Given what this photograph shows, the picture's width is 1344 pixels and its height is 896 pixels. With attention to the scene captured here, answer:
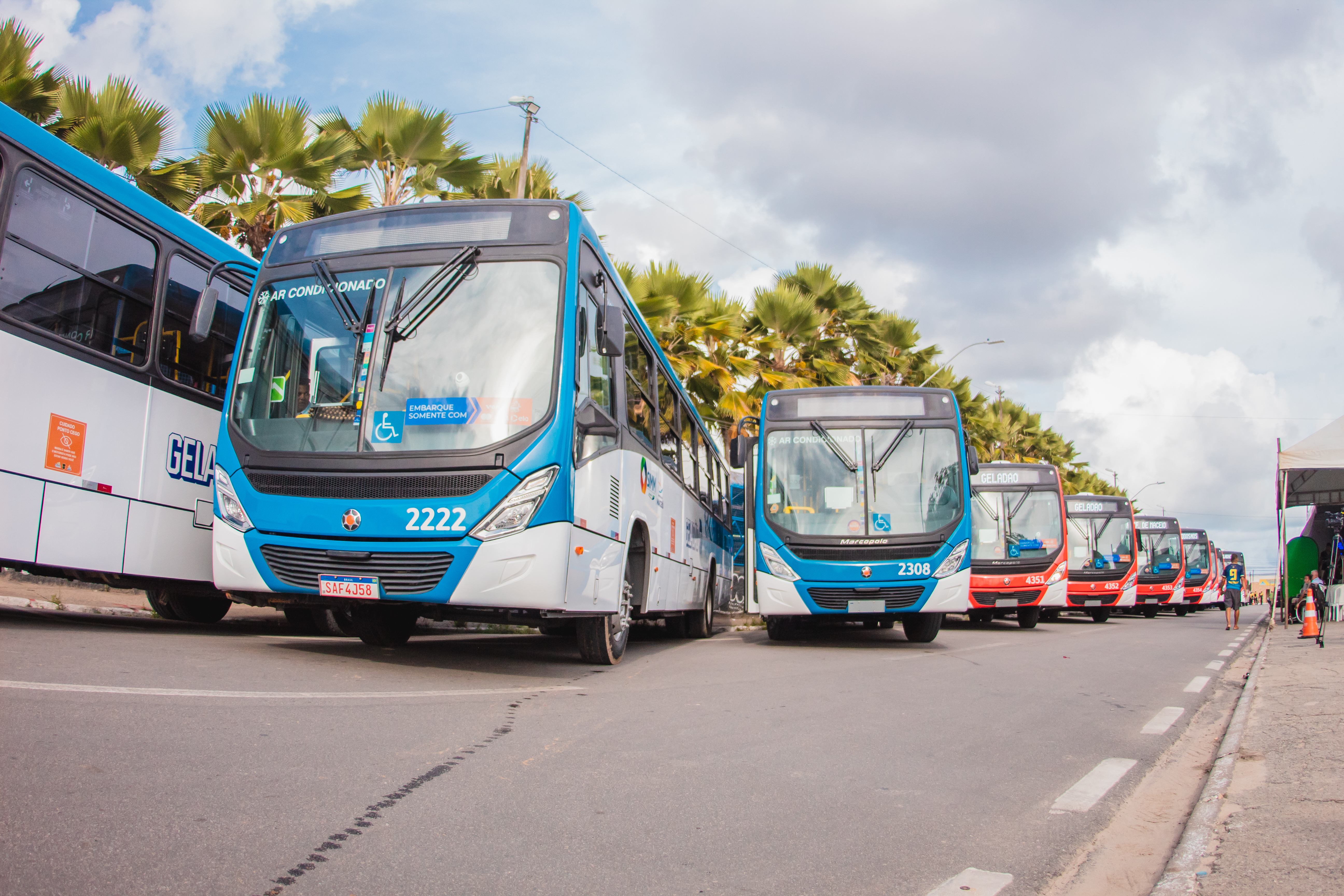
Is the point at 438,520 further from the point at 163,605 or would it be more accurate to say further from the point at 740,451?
the point at 740,451

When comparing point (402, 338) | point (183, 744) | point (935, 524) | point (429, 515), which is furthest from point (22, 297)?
point (935, 524)

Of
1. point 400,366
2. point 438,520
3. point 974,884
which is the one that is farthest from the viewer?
point 400,366

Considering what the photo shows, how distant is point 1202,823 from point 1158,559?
3035 cm

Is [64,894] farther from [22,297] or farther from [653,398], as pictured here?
[653,398]

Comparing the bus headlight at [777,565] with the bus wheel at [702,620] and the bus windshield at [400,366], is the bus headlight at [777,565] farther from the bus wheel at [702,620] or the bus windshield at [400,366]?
the bus windshield at [400,366]

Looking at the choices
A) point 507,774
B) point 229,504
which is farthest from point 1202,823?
point 229,504

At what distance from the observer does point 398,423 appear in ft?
23.0

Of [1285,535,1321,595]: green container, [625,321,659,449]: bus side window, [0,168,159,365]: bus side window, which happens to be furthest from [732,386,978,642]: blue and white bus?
[1285,535,1321,595]: green container

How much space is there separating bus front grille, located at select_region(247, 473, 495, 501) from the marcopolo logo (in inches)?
81.2

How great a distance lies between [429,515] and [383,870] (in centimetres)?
387

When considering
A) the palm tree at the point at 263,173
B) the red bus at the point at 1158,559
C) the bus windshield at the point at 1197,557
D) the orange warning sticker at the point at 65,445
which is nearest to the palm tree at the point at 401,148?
the palm tree at the point at 263,173

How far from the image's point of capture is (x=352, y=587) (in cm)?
692

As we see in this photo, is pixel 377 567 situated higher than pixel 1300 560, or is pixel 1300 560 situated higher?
pixel 1300 560

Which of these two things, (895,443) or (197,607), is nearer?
(197,607)
